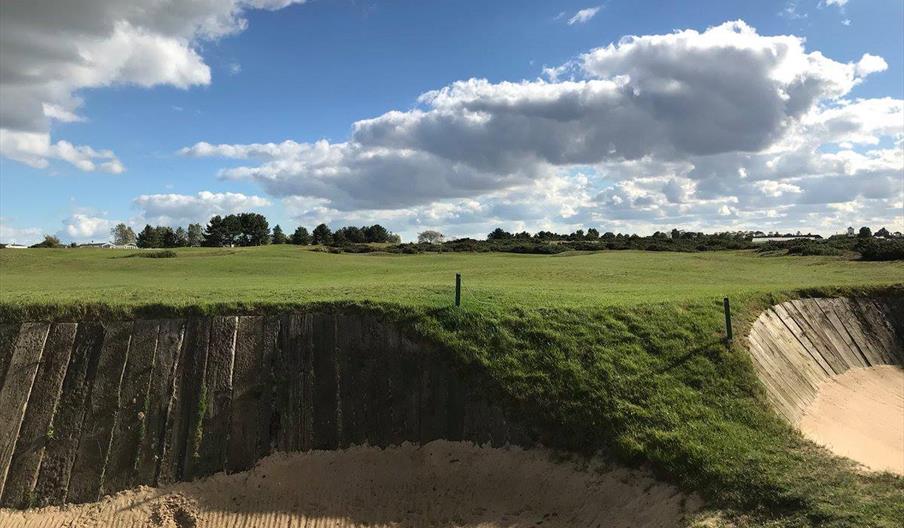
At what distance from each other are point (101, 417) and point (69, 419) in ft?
2.10

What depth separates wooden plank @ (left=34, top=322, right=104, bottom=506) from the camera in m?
11.0

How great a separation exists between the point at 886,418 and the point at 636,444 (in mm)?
6860

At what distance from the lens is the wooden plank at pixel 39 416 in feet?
36.0

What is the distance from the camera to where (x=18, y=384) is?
39.1 ft

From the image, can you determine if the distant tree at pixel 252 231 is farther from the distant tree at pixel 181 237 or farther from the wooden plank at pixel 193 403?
the wooden plank at pixel 193 403

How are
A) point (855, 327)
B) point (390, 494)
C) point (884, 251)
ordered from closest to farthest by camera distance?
point (390, 494)
point (855, 327)
point (884, 251)

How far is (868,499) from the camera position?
7840mm

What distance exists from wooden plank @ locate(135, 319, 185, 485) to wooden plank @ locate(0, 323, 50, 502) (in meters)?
2.45

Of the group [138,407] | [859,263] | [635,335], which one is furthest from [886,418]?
[859,263]

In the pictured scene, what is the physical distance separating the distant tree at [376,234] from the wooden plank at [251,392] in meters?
91.1

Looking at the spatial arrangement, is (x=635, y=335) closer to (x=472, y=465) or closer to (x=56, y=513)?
Result: (x=472, y=465)

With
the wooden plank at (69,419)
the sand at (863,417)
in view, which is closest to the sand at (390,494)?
the wooden plank at (69,419)

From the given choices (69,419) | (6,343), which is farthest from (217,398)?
(6,343)

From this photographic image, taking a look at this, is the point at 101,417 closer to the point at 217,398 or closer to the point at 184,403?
the point at 184,403
